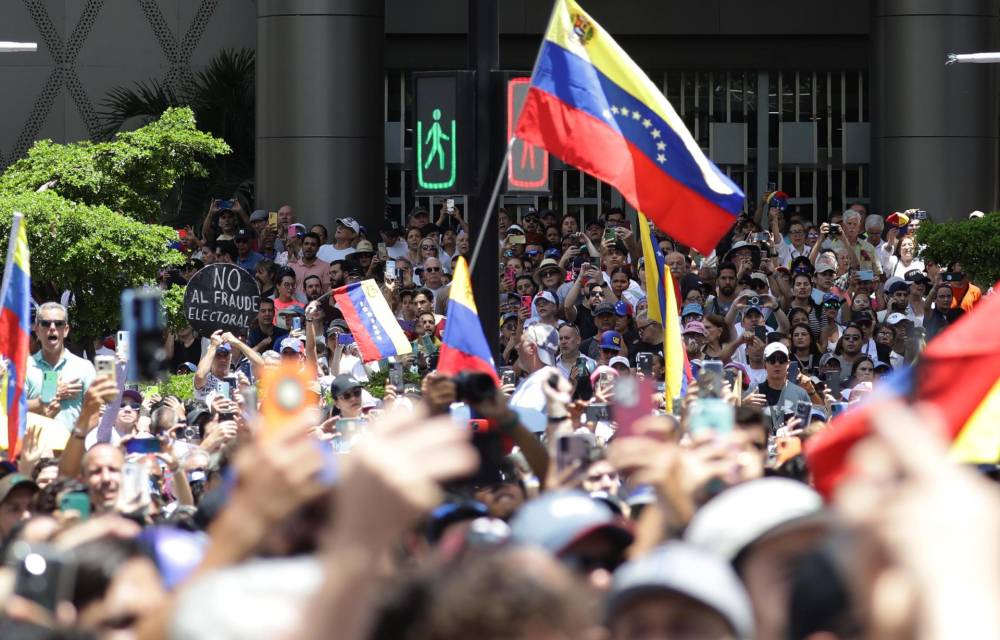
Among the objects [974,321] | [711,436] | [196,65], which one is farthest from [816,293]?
[196,65]

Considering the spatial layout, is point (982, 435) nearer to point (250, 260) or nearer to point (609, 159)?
point (609, 159)

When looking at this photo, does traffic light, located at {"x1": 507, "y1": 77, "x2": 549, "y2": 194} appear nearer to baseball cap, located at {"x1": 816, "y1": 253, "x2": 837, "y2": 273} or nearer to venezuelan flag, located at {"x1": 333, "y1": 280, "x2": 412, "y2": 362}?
venezuelan flag, located at {"x1": 333, "y1": 280, "x2": 412, "y2": 362}

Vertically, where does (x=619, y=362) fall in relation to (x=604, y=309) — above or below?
below

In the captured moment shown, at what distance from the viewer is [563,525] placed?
4.41m

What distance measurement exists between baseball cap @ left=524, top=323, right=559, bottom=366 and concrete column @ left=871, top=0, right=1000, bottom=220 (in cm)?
1000

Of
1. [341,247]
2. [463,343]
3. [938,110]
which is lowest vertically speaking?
[463,343]

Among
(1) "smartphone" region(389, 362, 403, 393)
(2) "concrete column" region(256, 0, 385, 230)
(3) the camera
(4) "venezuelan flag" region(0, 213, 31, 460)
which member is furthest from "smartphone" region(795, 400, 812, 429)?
(2) "concrete column" region(256, 0, 385, 230)

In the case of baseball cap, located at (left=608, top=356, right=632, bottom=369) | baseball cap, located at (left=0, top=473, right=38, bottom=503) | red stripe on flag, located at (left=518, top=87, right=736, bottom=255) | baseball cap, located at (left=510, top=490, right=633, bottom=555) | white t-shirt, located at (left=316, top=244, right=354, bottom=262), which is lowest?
baseball cap, located at (left=0, top=473, right=38, bottom=503)

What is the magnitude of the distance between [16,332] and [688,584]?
18.6 feet

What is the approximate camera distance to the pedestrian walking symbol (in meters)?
9.72

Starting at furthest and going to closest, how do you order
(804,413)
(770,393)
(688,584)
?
(770,393)
(804,413)
(688,584)

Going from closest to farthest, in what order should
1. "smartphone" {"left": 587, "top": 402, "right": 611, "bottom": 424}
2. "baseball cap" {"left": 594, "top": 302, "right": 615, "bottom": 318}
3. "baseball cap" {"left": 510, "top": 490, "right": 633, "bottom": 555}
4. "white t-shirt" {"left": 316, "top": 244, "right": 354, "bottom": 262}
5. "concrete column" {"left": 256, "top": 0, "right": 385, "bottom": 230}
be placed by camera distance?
"baseball cap" {"left": 510, "top": 490, "right": 633, "bottom": 555}
"smartphone" {"left": 587, "top": 402, "right": 611, "bottom": 424}
"baseball cap" {"left": 594, "top": 302, "right": 615, "bottom": 318}
"white t-shirt" {"left": 316, "top": 244, "right": 354, "bottom": 262}
"concrete column" {"left": 256, "top": 0, "right": 385, "bottom": 230}

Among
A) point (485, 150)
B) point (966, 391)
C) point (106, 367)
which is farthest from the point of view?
point (485, 150)

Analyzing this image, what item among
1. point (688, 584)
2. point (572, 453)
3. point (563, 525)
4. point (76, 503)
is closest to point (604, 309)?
point (572, 453)
